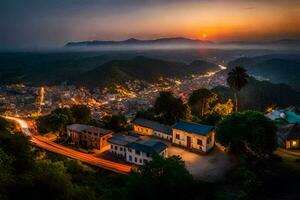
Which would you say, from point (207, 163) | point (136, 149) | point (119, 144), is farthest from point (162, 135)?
point (207, 163)

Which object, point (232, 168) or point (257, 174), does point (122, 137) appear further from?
point (257, 174)

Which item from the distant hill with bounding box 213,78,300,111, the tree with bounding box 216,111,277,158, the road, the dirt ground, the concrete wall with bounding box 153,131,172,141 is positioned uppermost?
the tree with bounding box 216,111,277,158

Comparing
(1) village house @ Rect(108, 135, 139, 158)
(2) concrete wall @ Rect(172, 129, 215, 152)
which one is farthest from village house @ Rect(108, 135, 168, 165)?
(2) concrete wall @ Rect(172, 129, 215, 152)

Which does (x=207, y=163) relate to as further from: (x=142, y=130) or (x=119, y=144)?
(x=142, y=130)

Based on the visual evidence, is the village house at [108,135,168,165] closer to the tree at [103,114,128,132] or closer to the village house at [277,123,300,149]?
the tree at [103,114,128,132]

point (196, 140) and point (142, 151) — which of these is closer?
point (142, 151)

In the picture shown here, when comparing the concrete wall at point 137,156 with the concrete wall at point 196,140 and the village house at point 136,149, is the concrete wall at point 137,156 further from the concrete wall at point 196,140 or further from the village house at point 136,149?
the concrete wall at point 196,140

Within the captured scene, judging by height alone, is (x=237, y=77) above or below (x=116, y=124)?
above
